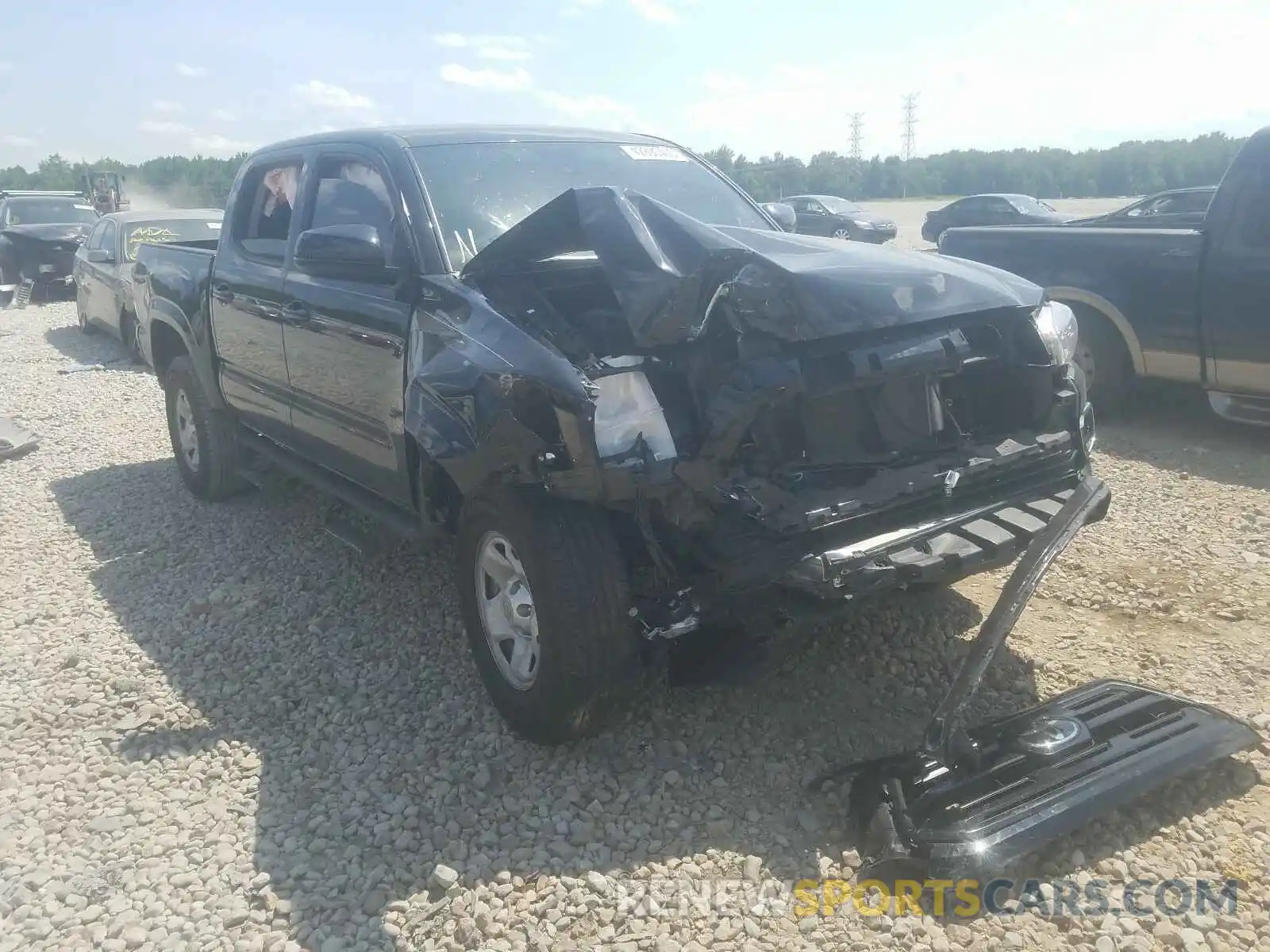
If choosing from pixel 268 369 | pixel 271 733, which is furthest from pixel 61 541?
pixel 271 733

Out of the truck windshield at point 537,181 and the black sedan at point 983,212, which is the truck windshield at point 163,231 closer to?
the truck windshield at point 537,181

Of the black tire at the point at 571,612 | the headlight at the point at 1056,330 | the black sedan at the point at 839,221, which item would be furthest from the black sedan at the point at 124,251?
the black sedan at the point at 839,221

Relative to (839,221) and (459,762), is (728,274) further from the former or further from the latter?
(839,221)

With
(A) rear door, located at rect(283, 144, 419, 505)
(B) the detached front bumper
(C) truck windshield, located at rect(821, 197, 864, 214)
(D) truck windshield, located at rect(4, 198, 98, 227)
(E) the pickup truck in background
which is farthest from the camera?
(C) truck windshield, located at rect(821, 197, 864, 214)

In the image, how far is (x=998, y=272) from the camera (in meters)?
3.57

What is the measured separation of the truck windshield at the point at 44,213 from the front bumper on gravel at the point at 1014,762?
18.8 metres

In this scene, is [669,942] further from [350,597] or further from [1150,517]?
[1150,517]

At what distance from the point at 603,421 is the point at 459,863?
1.28 m

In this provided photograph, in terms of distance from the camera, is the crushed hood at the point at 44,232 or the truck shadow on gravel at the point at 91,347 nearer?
the truck shadow on gravel at the point at 91,347

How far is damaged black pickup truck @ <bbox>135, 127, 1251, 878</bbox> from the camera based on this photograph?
280 centimetres

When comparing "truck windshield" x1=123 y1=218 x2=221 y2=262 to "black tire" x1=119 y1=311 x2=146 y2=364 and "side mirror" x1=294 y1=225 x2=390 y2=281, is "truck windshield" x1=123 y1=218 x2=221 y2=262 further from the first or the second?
"side mirror" x1=294 y1=225 x2=390 y2=281

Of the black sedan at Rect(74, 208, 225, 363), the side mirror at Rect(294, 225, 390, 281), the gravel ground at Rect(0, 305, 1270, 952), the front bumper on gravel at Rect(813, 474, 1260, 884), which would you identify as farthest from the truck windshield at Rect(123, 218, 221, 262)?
the front bumper on gravel at Rect(813, 474, 1260, 884)

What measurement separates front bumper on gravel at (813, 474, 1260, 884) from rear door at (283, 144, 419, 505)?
196 centimetres

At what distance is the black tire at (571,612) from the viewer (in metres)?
2.93
